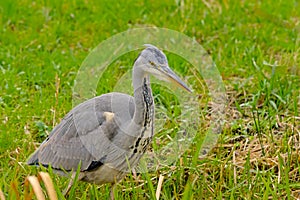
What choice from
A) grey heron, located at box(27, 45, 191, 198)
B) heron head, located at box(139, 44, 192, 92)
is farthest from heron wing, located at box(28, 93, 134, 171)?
heron head, located at box(139, 44, 192, 92)

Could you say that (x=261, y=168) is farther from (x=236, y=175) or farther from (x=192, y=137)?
(x=192, y=137)

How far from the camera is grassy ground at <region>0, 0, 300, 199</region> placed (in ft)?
12.4

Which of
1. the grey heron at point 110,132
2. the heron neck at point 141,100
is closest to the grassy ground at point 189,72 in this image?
the grey heron at point 110,132

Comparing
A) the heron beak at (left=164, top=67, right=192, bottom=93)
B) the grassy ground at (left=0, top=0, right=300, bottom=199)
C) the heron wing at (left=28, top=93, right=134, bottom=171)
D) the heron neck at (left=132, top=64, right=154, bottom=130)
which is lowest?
the grassy ground at (left=0, top=0, right=300, bottom=199)

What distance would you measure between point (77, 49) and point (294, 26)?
6.80ft

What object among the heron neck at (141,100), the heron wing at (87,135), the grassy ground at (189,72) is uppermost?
the heron neck at (141,100)

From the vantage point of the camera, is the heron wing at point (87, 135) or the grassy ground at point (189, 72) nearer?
the heron wing at point (87, 135)

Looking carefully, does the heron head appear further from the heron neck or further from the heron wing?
the heron wing

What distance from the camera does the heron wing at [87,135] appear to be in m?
3.48

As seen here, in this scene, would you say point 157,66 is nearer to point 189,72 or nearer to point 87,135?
point 87,135

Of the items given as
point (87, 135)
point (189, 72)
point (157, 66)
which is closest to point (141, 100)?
point (157, 66)

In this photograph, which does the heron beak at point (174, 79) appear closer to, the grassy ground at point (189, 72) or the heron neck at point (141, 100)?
the heron neck at point (141, 100)

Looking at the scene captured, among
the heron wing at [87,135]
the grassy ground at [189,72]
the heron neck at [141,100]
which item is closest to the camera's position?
the heron neck at [141,100]

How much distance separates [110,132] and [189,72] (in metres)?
1.99
